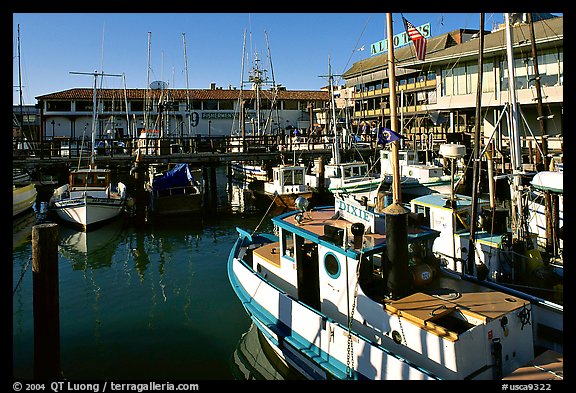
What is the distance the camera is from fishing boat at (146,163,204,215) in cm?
2819

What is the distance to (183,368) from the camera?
33.4 feet

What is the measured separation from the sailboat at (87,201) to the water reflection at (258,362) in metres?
16.8

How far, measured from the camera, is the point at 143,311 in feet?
45.2

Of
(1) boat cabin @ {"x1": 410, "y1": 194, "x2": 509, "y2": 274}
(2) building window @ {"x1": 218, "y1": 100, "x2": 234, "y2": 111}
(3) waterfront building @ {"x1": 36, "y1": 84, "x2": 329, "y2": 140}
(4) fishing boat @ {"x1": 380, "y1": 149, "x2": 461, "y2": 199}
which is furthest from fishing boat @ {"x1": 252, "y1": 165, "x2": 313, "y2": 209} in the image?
(2) building window @ {"x1": 218, "y1": 100, "x2": 234, "y2": 111}

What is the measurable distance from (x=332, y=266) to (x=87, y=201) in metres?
20.0

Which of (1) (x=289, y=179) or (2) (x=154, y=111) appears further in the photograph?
(2) (x=154, y=111)

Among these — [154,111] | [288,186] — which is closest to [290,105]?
[154,111]

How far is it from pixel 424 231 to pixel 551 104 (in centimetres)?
2572

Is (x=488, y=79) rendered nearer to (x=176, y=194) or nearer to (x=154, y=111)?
Answer: (x=176, y=194)

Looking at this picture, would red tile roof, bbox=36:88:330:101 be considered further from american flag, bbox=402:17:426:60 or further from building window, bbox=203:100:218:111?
american flag, bbox=402:17:426:60

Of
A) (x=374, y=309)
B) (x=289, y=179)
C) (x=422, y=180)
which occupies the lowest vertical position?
(x=374, y=309)

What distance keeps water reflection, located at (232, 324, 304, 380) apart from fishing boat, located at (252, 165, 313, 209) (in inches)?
729
